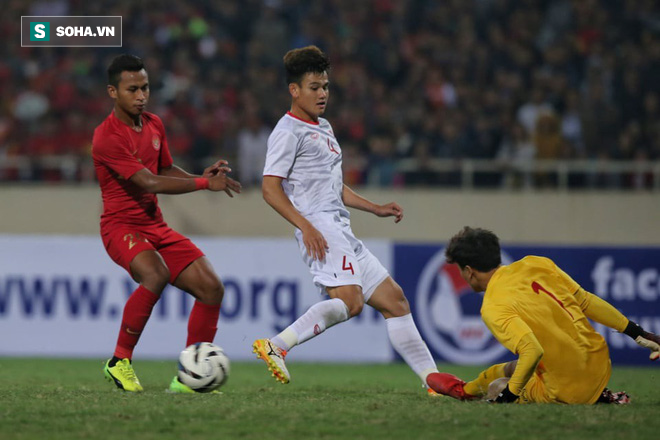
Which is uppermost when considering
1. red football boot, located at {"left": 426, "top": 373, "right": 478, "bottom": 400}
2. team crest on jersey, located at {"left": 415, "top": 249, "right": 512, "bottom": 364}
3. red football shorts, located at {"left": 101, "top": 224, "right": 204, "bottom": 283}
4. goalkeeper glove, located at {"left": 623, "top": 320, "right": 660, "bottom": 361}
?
red football shorts, located at {"left": 101, "top": 224, "right": 204, "bottom": 283}

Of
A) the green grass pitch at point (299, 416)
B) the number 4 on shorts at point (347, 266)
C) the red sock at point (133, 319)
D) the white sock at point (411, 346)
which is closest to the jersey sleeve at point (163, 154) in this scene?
the red sock at point (133, 319)

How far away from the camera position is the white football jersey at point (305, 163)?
21.1 feet

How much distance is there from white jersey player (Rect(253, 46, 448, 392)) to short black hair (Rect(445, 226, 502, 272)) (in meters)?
0.81

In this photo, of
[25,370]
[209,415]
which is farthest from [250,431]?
[25,370]

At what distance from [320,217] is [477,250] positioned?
1170mm

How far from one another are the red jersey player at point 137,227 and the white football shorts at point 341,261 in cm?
80

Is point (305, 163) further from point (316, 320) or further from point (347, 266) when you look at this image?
point (316, 320)

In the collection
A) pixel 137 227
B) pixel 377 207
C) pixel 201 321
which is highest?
pixel 377 207

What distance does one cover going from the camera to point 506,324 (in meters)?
5.37

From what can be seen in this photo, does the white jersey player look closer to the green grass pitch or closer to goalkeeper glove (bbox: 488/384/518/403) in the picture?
the green grass pitch

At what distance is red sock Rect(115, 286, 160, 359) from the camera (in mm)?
6793

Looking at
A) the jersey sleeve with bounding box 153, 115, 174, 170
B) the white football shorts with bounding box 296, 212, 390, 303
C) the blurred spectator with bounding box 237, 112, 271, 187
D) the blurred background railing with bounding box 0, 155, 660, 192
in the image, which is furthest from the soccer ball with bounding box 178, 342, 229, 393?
the blurred background railing with bounding box 0, 155, 660, 192

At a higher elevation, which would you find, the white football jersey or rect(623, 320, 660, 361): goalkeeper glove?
the white football jersey

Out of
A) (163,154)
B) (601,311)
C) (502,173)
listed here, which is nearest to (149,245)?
(163,154)
